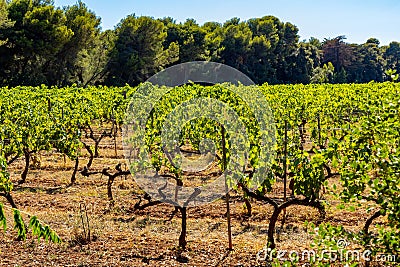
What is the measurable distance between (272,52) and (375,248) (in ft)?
177

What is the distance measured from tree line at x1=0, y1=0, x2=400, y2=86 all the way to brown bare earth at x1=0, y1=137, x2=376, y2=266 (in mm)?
23507

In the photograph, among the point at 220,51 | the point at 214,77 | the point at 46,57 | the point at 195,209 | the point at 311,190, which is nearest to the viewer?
the point at 311,190

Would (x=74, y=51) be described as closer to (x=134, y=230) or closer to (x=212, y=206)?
(x=212, y=206)

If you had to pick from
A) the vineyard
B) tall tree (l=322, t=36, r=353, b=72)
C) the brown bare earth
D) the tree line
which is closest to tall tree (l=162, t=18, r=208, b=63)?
the tree line

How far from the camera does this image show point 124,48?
39.0 metres

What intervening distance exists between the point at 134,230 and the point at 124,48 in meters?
32.9

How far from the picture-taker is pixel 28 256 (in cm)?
657

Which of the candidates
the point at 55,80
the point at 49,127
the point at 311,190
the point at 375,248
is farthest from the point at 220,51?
the point at 375,248

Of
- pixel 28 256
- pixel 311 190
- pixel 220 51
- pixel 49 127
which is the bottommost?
pixel 28 256

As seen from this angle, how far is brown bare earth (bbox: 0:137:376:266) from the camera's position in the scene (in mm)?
6543

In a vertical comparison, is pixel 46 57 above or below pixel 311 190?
above

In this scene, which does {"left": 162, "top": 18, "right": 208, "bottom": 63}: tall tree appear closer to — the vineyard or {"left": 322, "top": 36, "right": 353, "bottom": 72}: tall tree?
{"left": 322, "top": 36, "right": 353, "bottom": 72}: tall tree

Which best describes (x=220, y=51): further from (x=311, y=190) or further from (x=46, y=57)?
(x=311, y=190)

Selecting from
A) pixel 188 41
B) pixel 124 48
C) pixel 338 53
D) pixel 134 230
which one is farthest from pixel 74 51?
pixel 338 53
